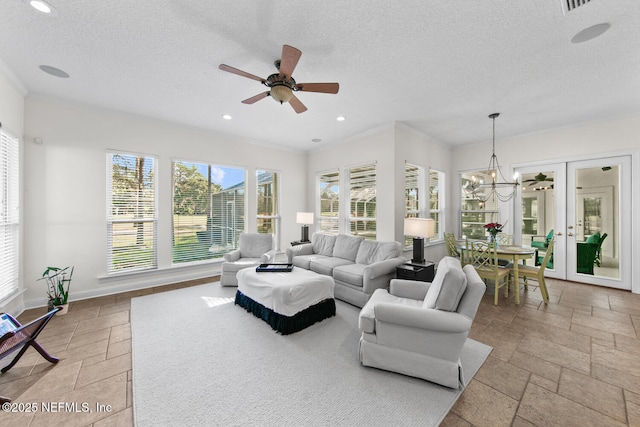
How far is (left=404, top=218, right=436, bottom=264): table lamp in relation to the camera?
3535mm

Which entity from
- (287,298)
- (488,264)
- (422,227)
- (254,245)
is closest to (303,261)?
(254,245)

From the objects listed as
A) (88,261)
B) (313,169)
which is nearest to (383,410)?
(88,261)

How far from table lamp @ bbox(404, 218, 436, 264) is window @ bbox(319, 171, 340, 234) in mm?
2168

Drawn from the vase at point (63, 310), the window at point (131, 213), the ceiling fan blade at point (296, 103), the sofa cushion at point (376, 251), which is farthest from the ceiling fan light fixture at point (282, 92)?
the vase at point (63, 310)

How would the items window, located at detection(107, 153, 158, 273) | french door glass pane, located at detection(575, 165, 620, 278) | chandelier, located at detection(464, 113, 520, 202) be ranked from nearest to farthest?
window, located at detection(107, 153, 158, 273) < french door glass pane, located at detection(575, 165, 620, 278) < chandelier, located at detection(464, 113, 520, 202)

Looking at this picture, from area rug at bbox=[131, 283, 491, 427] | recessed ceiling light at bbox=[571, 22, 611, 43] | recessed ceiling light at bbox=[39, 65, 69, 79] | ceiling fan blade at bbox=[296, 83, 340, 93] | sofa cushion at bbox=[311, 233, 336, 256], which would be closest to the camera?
area rug at bbox=[131, 283, 491, 427]

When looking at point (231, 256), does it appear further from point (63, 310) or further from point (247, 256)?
point (63, 310)

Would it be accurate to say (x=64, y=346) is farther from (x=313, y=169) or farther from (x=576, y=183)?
(x=576, y=183)

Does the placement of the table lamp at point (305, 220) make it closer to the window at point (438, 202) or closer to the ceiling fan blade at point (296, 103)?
the window at point (438, 202)

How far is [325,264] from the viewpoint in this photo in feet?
13.1

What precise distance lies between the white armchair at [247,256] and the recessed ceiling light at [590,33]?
4535 mm

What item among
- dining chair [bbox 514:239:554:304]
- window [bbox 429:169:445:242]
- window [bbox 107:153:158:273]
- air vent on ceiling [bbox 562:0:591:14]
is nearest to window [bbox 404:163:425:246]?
window [bbox 429:169:445:242]

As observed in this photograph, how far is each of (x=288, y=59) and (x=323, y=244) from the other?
3439 millimetres

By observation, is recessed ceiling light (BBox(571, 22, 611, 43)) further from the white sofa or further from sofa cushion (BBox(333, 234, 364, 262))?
sofa cushion (BBox(333, 234, 364, 262))
